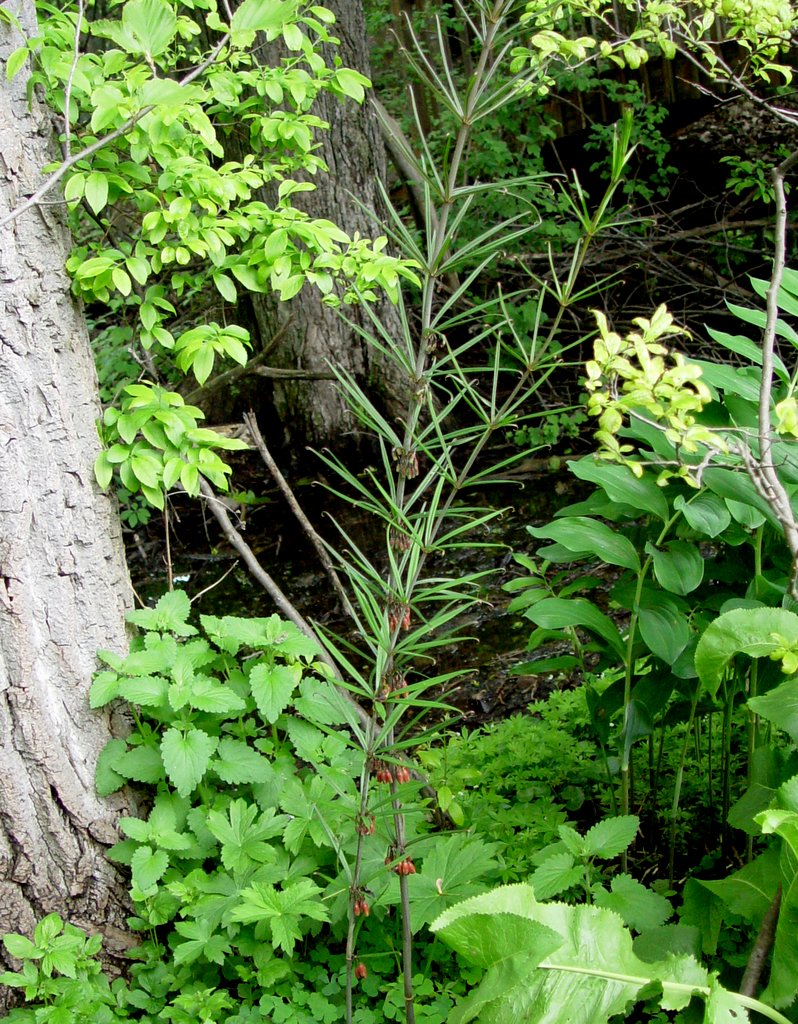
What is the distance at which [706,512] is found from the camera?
1918 mm

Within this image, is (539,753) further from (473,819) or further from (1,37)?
(1,37)

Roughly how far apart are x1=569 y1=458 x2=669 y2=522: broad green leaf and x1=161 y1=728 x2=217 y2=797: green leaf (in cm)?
104

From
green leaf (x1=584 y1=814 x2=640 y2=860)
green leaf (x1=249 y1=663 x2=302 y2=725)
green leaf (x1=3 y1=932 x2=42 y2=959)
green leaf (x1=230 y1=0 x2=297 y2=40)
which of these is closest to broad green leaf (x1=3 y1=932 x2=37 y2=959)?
green leaf (x1=3 y1=932 x2=42 y2=959)

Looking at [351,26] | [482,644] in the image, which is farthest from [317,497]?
[351,26]

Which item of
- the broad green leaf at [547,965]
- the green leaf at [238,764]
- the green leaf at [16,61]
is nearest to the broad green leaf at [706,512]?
the broad green leaf at [547,965]

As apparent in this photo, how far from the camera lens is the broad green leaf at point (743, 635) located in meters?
1.59

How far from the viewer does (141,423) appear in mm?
2203

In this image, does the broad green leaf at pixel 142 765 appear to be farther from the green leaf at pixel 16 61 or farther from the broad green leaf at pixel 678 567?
the green leaf at pixel 16 61

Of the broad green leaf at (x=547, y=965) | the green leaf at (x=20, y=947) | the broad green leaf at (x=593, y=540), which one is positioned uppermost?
the broad green leaf at (x=593, y=540)

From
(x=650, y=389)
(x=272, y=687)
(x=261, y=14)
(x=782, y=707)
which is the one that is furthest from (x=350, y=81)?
(x=782, y=707)

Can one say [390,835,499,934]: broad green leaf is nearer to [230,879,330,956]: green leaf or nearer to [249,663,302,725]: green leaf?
[230,879,330,956]: green leaf

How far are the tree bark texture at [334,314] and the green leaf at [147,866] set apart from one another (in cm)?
342

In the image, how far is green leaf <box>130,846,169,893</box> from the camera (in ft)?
6.66

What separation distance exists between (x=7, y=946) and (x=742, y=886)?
1.49 metres
